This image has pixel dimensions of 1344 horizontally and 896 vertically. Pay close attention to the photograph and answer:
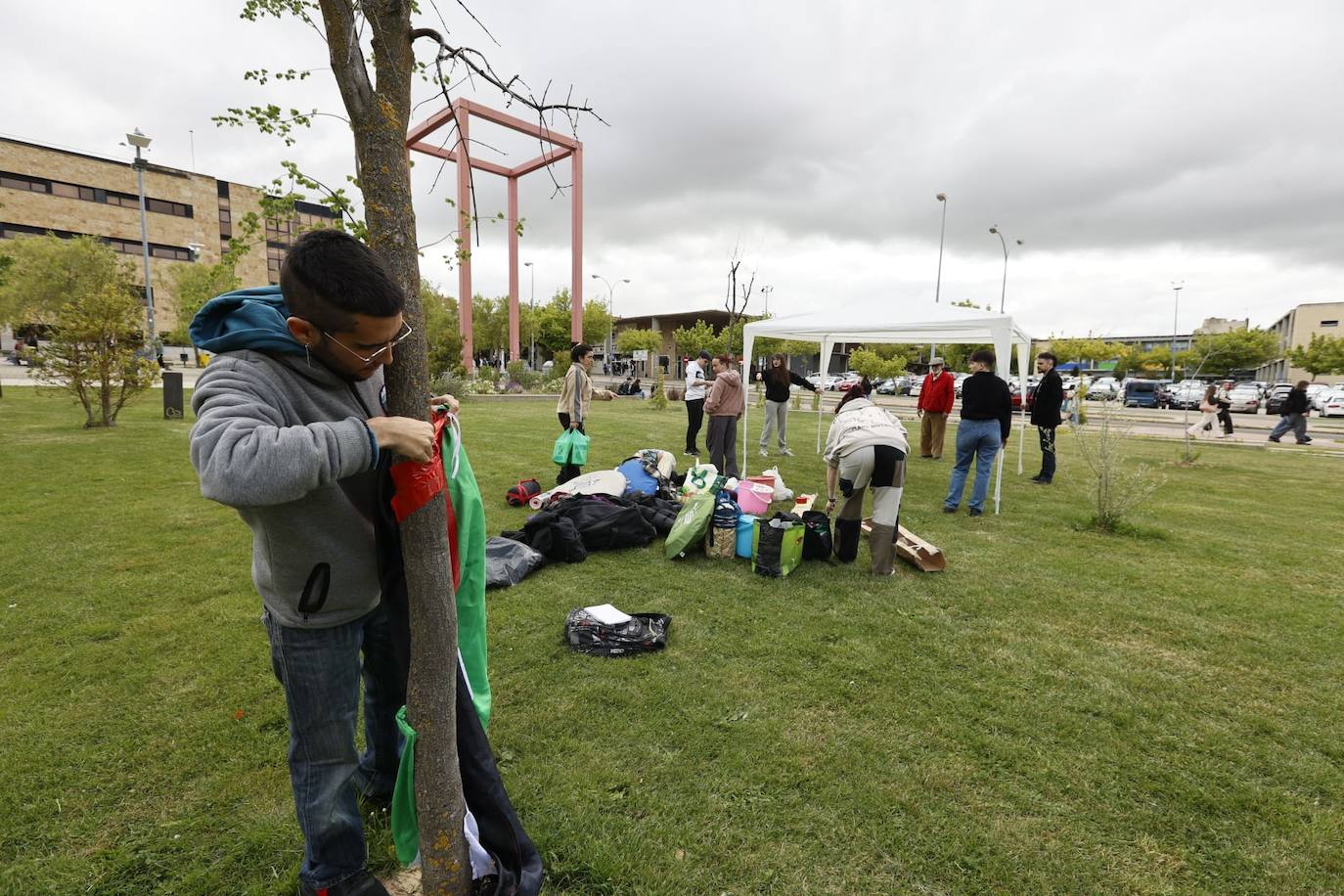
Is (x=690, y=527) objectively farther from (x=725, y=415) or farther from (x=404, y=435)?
(x=404, y=435)

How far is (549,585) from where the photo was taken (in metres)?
4.47

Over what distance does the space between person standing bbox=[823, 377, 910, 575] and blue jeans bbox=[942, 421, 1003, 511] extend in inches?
98.7

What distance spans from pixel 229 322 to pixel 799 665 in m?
3.09

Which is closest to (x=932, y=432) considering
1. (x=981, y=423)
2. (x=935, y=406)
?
(x=935, y=406)

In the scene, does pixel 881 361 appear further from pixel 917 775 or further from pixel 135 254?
pixel 135 254

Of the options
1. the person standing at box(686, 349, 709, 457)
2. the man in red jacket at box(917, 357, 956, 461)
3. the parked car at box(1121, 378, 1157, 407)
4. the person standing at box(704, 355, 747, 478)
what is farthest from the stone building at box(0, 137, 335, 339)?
the parked car at box(1121, 378, 1157, 407)

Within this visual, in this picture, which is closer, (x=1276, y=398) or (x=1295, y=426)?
(x=1295, y=426)

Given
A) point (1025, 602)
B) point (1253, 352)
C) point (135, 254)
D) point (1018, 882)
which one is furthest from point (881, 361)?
point (135, 254)

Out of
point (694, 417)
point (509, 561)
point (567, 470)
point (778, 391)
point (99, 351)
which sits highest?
point (99, 351)

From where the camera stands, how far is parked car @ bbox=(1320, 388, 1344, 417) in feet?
85.3

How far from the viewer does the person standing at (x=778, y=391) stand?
1017 cm

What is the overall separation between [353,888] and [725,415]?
716 centimetres

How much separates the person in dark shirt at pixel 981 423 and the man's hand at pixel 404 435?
20.9 feet

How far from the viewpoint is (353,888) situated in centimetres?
172
